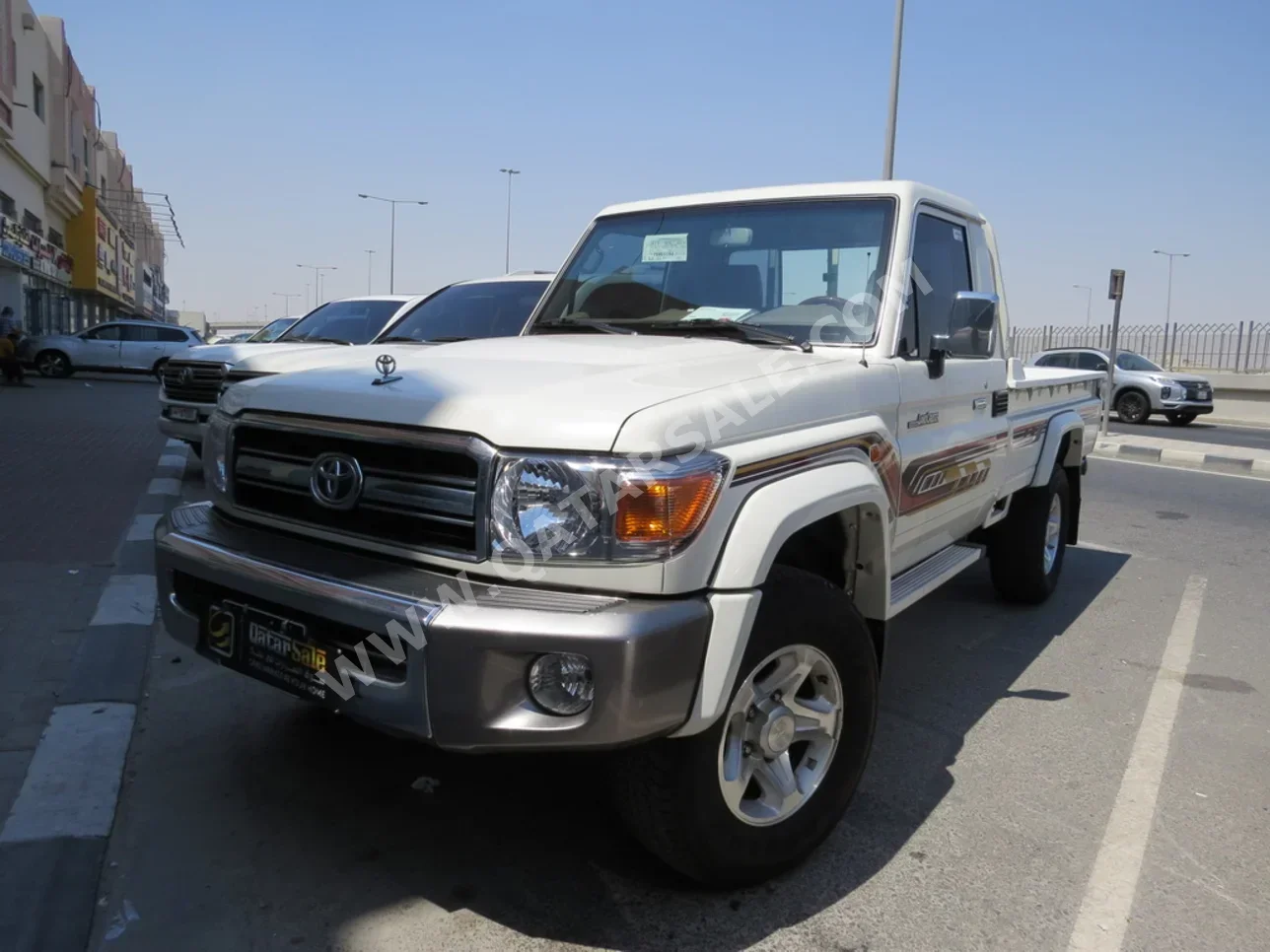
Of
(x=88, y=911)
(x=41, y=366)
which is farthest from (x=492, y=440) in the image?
(x=41, y=366)

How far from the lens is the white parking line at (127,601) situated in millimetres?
4891

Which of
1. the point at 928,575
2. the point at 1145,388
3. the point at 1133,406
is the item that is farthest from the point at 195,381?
the point at 1133,406

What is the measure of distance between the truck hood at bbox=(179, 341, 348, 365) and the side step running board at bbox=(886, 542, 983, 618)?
5.09 metres

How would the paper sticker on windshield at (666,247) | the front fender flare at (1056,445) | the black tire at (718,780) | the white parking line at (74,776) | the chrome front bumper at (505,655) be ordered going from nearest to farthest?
the chrome front bumper at (505,655)
the black tire at (718,780)
the white parking line at (74,776)
the paper sticker on windshield at (666,247)
the front fender flare at (1056,445)

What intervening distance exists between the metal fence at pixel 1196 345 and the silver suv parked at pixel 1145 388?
557 cm

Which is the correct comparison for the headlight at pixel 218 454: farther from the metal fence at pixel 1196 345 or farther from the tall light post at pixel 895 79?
the metal fence at pixel 1196 345

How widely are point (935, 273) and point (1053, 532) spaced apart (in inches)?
98.9

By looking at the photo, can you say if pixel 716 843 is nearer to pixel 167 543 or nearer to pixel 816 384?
pixel 816 384

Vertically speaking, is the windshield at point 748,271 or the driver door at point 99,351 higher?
the windshield at point 748,271

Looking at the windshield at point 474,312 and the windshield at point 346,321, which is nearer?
the windshield at point 474,312

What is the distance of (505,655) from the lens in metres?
2.28

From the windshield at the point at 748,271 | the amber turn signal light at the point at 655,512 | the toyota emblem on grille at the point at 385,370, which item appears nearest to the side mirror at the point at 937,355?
the windshield at the point at 748,271

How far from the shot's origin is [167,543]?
3.04 m

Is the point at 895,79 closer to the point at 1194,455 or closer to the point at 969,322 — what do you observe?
the point at 1194,455
